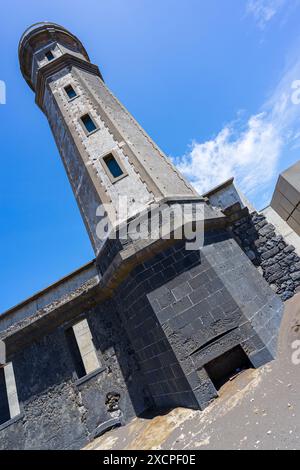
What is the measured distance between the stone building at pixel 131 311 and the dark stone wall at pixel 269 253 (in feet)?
0.12

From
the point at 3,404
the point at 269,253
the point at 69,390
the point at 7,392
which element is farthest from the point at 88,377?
the point at 269,253

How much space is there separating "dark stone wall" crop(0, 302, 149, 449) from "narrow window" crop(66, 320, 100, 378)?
0.79ft

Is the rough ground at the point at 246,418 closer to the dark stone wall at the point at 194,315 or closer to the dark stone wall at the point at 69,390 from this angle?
the dark stone wall at the point at 194,315

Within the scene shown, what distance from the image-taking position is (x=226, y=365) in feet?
17.3

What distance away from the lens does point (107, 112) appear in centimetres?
970

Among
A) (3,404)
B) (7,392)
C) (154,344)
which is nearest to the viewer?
(154,344)

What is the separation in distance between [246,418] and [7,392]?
7904 mm

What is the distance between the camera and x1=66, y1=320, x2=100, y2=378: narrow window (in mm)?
7695

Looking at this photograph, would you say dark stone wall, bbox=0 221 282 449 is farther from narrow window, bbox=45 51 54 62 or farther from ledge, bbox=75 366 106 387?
narrow window, bbox=45 51 54 62

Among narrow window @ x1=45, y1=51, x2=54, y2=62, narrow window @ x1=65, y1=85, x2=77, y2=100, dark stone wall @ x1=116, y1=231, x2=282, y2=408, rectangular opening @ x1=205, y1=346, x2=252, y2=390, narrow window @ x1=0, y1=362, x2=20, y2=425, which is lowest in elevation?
rectangular opening @ x1=205, y1=346, x2=252, y2=390

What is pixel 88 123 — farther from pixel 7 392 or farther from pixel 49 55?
pixel 7 392

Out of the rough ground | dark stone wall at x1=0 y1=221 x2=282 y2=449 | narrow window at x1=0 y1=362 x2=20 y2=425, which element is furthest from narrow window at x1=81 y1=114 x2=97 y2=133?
the rough ground
